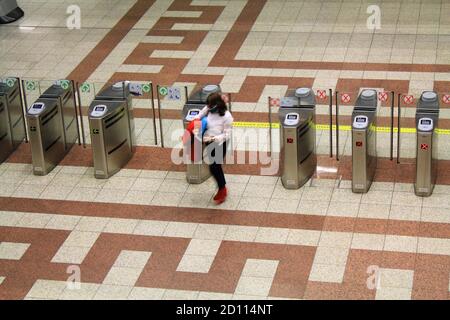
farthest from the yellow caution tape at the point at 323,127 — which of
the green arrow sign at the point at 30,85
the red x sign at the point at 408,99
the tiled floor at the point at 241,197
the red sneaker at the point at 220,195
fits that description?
the green arrow sign at the point at 30,85

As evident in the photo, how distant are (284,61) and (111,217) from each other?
5.08 m

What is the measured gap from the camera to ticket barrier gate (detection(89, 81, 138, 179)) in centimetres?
1134

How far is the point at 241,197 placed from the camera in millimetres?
10984

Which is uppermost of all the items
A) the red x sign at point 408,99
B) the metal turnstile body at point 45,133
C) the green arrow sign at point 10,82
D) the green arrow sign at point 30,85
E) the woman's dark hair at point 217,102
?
the woman's dark hair at point 217,102

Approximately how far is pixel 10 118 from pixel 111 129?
170cm

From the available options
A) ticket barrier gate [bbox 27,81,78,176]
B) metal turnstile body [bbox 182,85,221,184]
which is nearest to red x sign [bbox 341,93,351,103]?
metal turnstile body [bbox 182,85,221,184]

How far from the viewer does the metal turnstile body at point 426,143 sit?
1045 centimetres

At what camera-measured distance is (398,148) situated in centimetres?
1152

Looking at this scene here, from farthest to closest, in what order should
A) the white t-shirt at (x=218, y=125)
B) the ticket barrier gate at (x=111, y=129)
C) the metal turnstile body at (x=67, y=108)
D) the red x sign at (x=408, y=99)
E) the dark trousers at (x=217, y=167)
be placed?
the metal turnstile body at (x=67, y=108), the ticket barrier gate at (x=111, y=129), the red x sign at (x=408, y=99), the dark trousers at (x=217, y=167), the white t-shirt at (x=218, y=125)

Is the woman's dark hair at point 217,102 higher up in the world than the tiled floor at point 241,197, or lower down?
higher up

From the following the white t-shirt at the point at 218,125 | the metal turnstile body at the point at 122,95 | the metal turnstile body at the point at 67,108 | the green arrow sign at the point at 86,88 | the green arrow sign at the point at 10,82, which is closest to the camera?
the white t-shirt at the point at 218,125

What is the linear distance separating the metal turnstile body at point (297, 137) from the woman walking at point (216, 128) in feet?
2.37

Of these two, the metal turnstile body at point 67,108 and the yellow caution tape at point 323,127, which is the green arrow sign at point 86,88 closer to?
the metal turnstile body at point 67,108

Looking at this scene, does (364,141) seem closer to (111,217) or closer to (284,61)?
(111,217)
